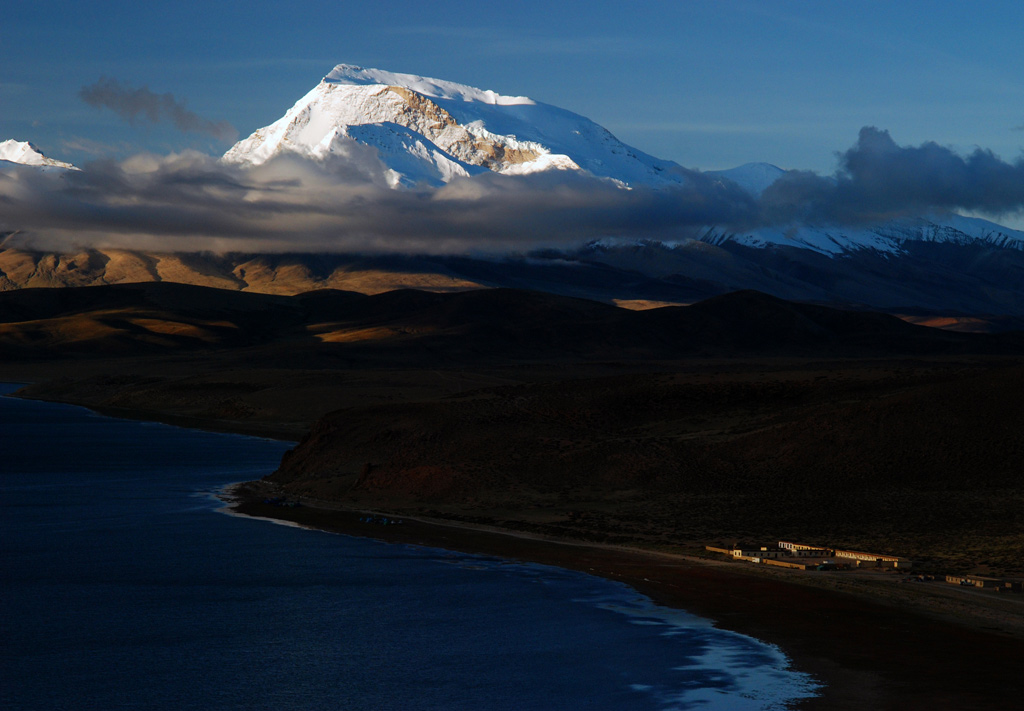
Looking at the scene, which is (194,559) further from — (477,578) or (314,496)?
(314,496)

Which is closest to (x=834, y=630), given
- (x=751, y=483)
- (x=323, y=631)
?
(x=323, y=631)

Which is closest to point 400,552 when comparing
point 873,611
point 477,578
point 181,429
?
point 477,578

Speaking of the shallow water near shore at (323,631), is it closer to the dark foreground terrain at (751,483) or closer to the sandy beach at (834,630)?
the sandy beach at (834,630)

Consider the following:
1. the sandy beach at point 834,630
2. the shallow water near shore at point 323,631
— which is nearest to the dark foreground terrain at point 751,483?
the sandy beach at point 834,630

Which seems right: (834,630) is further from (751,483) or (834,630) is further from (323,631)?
(751,483)

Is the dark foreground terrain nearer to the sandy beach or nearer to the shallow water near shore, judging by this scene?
the sandy beach
